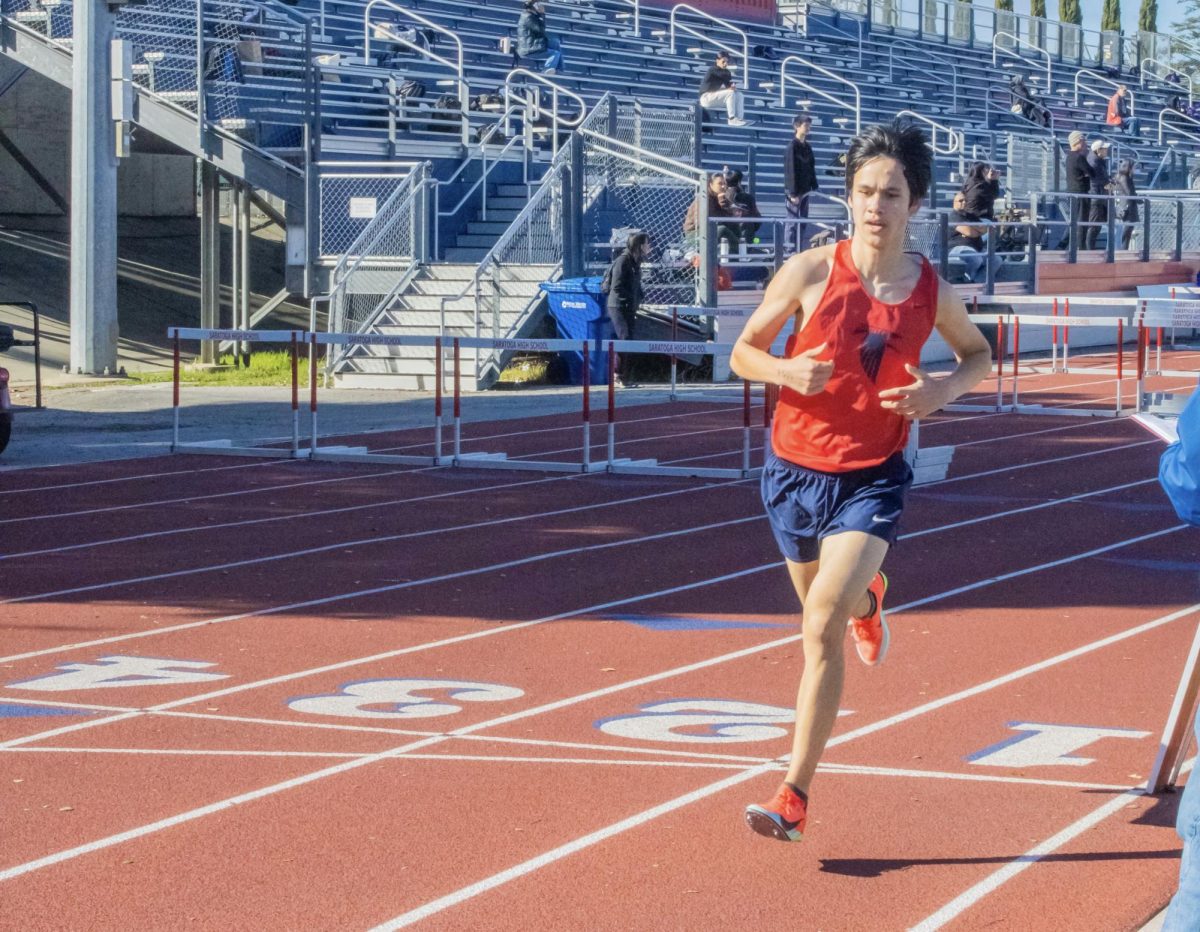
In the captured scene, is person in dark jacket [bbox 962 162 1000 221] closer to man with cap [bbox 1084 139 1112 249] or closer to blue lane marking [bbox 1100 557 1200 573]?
man with cap [bbox 1084 139 1112 249]

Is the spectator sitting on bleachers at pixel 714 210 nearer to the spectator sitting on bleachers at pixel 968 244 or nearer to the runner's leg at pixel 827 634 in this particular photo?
the spectator sitting on bleachers at pixel 968 244

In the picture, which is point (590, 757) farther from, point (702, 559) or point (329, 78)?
point (329, 78)

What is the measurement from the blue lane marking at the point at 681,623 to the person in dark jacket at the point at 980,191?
21.1 metres

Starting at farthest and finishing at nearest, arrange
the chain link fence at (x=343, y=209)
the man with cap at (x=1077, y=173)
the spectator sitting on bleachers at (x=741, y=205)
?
1. the man with cap at (x=1077, y=173)
2. the spectator sitting on bleachers at (x=741, y=205)
3. the chain link fence at (x=343, y=209)

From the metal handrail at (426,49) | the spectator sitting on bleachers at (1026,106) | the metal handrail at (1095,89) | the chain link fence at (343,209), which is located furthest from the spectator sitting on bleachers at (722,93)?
the metal handrail at (1095,89)

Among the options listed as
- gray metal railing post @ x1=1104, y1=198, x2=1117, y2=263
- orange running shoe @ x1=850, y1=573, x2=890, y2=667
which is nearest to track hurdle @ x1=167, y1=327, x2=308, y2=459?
orange running shoe @ x1=850, y1=573, x2=890, y2=667

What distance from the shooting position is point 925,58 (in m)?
46.7

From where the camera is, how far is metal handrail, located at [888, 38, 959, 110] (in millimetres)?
43594

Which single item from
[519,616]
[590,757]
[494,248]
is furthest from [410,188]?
[590,757]

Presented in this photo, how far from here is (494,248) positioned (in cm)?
2350

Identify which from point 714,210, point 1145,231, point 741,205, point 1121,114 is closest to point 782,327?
point 714,210

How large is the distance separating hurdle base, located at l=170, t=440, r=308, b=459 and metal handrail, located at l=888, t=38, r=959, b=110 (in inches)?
1161

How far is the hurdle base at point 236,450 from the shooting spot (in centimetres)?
1578

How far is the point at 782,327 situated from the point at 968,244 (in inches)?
990
